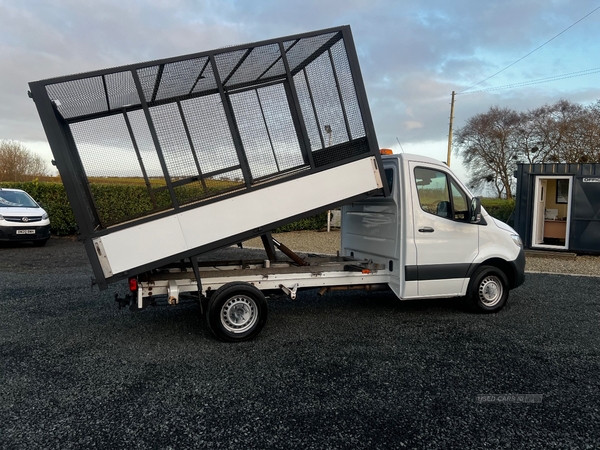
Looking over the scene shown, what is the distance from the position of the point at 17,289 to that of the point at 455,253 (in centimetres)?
741

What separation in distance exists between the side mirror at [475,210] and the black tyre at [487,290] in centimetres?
70

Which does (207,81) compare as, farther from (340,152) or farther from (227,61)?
(340,152)

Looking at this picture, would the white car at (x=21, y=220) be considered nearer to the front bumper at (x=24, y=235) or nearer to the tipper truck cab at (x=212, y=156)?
the front bumper at (x=24, y=235)

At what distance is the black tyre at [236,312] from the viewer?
493 cm

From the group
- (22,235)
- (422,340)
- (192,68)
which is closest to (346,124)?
(192,68)

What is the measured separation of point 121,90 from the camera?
15.3ft

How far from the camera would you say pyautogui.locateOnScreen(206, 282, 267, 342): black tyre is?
16.2 ft

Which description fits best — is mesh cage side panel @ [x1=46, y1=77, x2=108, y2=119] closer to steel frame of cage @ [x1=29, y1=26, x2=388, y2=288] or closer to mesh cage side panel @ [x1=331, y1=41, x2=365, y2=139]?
steel frame of cage @ [x1=29, y1=26, x2=388, y2=288]

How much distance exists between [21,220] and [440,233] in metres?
12.6

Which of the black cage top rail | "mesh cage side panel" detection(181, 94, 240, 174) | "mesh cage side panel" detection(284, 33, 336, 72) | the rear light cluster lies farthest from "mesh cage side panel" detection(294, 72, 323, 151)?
the rear light cluster

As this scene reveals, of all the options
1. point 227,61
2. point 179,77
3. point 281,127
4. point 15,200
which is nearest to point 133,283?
point 179,77

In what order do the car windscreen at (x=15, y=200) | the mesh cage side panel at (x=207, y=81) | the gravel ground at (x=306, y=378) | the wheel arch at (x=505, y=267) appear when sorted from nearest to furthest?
the gravel ground at (x=306, y=378)
the mesh cage side panel at (x=207, y=81)
the wheel arch at (x=505, y=267)
the car windscreen at (x=15, y=200)

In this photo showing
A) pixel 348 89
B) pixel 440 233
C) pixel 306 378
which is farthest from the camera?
pixel 440 233

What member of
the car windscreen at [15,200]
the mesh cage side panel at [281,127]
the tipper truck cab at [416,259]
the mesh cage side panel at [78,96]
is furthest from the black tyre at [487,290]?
the car windscreen at [15,200]
